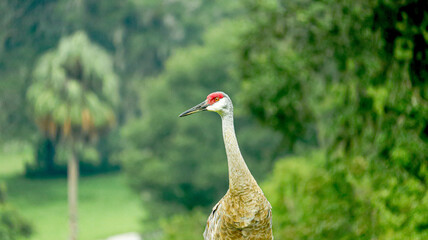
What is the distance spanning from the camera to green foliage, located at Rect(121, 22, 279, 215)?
26.2 metres

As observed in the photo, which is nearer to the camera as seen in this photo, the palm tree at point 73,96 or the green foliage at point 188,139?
the palm tree at point 73,96

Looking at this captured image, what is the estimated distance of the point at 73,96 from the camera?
20.5 meters

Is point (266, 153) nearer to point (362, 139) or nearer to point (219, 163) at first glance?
point (219, 163)

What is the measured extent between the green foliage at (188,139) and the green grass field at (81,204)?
134 inches

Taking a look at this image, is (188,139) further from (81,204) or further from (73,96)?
(81,204)

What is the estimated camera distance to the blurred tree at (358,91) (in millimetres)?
7781

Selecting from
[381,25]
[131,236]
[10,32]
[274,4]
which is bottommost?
[131,236]

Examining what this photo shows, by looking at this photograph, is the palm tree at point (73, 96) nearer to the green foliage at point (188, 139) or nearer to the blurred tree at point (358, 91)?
the green foliage at point (188, 139)

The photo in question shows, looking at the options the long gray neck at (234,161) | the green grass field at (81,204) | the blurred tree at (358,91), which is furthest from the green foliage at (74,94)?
the long gray neck at (234,161)

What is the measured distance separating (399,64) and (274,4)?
541 centimetres


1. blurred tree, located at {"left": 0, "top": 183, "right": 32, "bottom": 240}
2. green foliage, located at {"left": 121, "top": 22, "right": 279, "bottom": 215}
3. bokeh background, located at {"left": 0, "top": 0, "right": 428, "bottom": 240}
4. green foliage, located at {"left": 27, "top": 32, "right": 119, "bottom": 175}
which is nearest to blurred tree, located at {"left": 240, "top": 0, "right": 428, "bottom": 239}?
bokeh background, located at {"left": 0, "top": 0, "right": 428, "bottom": 240}

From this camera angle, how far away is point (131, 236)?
27.7m

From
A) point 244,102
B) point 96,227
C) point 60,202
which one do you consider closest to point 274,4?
point 244,102

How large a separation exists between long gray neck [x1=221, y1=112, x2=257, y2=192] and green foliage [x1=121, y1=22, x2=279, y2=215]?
20.8 meters
